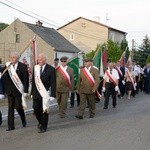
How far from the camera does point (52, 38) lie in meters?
59.2

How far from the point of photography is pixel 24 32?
2243 inches

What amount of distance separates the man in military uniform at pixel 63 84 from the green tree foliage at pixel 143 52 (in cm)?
6705

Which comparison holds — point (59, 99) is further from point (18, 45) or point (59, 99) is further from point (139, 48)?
point (139, 48)

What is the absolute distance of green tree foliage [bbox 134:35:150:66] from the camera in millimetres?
81175

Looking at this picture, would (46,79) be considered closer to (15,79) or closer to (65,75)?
(15,79)

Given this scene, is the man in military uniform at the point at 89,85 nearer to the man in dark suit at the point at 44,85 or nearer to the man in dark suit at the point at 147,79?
the man in dark suit at the point at 44,85

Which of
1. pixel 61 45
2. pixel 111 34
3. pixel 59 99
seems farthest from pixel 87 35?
pixel 59 99

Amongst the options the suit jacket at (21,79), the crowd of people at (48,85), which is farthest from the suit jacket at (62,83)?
the suit jacket at (21,79)

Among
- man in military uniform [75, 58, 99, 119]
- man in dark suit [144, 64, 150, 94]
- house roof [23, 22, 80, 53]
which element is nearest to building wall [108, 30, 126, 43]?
house roof [23, 22, 80, 53]

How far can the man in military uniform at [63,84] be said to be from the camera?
43.6 feet

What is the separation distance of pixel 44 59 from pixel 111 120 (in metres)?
3.04

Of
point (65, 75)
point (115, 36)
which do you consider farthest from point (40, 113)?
point (115, 36)

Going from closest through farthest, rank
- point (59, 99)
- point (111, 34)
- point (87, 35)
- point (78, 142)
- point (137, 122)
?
point (78, 142)
point (137, 122)
point (59, 99)
point (87, 35)
point (111, 34)

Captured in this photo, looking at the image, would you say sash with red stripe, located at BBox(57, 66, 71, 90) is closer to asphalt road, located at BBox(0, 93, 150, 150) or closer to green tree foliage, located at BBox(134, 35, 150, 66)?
asphalt road, located at BBox(0, 93, 150, 150)
